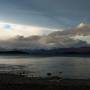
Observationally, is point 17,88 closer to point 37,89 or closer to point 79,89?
point 37,89

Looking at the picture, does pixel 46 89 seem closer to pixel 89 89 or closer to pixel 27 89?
pixel 27 89

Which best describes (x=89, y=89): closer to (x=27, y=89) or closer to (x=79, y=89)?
(x=79, y=89)

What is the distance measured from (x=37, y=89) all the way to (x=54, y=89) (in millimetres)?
1611

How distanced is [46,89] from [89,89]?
4011 millimetres

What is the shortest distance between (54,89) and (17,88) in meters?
3.40

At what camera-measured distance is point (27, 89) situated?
99.2 feet

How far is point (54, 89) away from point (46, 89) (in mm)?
740

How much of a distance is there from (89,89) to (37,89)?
484 cm

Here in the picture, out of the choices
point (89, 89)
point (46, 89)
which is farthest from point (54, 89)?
point (89, 89)

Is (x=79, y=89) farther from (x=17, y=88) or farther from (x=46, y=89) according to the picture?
(x=17, y=88)

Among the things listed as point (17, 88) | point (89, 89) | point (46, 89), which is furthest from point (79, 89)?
point (17, 88)

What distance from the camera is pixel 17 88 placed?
3044 centimetres

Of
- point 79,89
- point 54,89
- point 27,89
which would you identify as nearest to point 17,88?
point 27,89

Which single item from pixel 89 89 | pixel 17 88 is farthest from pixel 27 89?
pixel 89 89
